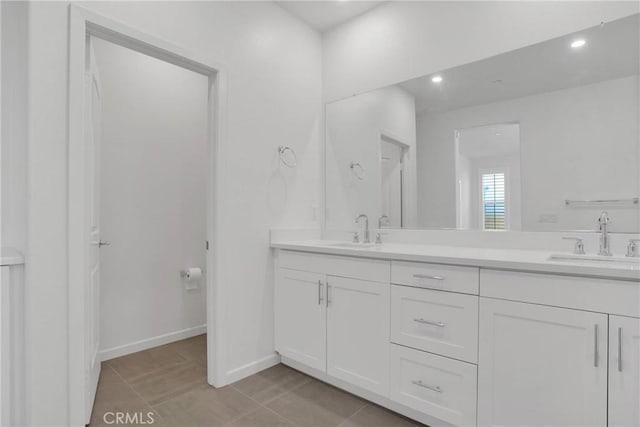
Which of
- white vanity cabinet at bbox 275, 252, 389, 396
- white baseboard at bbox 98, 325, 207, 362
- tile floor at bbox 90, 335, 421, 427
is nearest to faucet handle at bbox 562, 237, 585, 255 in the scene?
white vanity cabinet at bbox 275, 252, 389, 396

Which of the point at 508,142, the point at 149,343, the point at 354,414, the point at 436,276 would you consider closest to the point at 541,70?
the point at 508,142

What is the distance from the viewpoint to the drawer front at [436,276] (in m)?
1.52

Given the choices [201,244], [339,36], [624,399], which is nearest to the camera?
[624,399]

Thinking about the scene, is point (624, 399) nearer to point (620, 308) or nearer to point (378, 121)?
point (620, 308)

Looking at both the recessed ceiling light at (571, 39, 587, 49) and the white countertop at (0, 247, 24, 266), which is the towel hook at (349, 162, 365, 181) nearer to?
the recessed ceiling light at (571, 39, 587, 49)

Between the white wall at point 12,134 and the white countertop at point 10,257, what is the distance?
39 mm

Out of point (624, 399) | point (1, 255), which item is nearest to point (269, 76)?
point (1, 255)

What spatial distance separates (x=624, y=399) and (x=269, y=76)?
8.30 feet

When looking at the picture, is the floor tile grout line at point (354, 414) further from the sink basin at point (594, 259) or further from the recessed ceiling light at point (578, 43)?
the recessed ceiling light at point (578, 43)

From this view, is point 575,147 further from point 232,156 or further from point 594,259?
Result: point 232,156

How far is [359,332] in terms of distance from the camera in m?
1.90

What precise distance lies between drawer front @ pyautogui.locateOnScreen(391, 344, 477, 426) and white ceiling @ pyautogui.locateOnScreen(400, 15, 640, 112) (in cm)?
155

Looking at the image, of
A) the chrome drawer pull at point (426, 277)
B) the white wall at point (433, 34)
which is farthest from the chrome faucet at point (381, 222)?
the white wall at point (433, 34)

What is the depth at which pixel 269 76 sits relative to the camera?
244 cm
